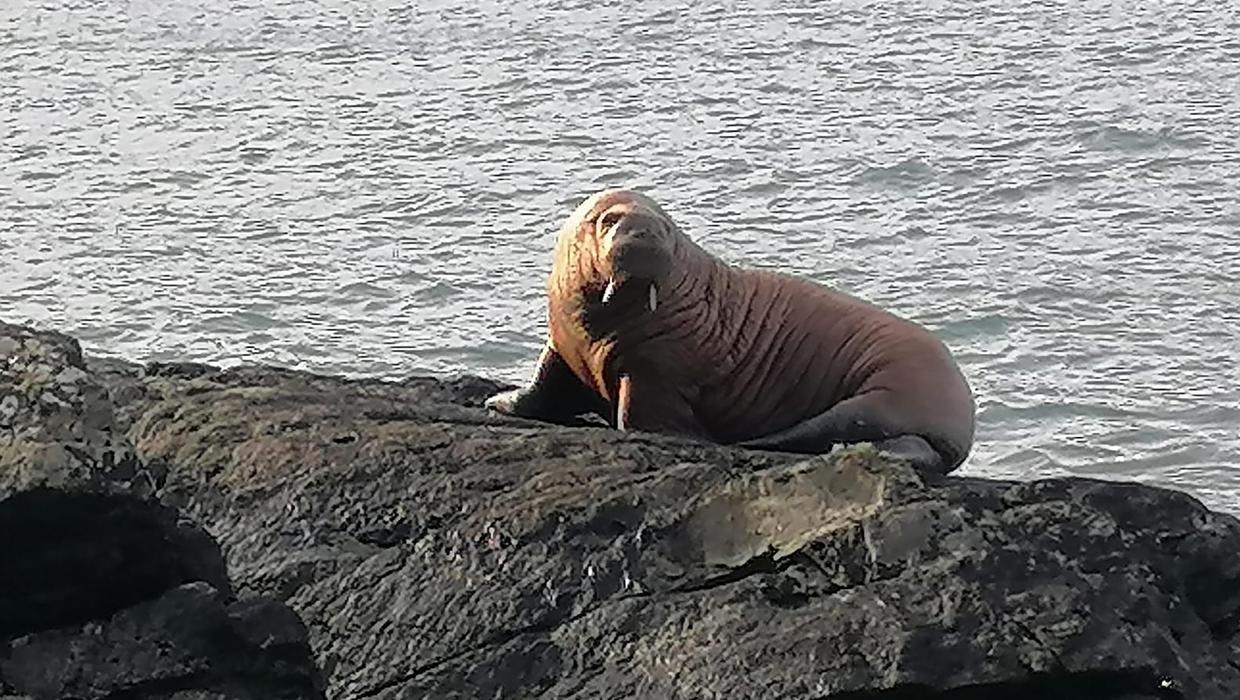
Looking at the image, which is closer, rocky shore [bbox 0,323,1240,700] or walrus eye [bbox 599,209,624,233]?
rocky shore [bbox 0,323,1240,700]

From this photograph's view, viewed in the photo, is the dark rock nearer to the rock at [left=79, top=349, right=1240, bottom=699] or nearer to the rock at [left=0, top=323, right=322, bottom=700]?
the rock at [left=0, top=323, right=322, bottom=700]

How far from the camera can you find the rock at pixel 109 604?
13.3 ft

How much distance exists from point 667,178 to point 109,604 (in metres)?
11.7

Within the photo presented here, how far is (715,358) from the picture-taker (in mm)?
6715

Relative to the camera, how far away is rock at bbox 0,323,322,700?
13.3 ft

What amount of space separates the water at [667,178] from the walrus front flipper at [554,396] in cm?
410

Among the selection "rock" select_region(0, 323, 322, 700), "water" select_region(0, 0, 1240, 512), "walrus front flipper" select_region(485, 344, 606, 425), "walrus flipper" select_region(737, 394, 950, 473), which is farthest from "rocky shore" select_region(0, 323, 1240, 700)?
"water" select_region(0, 0, 1240, 512)

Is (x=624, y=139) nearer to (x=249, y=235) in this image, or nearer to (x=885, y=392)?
(x=249, y=235)

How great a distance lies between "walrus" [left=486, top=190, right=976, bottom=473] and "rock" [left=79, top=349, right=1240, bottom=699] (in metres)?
1.21

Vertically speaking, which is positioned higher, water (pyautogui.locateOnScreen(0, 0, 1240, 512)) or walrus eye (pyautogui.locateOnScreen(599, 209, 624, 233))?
walrus eye (pyautogui.locateOnScreen(599, 209, 624, 233))

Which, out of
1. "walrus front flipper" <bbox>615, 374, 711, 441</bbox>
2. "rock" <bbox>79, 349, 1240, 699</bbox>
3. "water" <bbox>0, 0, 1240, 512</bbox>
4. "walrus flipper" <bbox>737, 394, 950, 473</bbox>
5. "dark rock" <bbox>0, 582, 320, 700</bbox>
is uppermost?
"dark rock" <bbox>0, 582, 320, 700</bbox>

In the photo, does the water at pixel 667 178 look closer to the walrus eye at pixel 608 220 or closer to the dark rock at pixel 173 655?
the walrus eye at pixel 608 220

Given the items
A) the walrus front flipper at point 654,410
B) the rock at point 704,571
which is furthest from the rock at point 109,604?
the walrus front flipper at point 654,410

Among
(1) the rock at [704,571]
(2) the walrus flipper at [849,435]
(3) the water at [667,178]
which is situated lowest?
(3) the water at [667,178]
